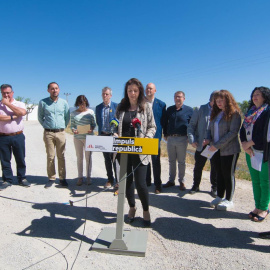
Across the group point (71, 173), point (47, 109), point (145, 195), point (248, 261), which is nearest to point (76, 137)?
point (47, 109)

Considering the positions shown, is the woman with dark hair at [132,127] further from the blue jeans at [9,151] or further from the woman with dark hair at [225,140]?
the blue jeans at [9,151]

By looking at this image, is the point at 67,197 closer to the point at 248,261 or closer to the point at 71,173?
the point at 71,173

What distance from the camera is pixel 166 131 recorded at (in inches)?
218

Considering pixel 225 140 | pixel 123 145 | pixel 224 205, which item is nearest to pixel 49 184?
pixel 123 145

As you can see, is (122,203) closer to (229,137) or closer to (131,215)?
(131,215)

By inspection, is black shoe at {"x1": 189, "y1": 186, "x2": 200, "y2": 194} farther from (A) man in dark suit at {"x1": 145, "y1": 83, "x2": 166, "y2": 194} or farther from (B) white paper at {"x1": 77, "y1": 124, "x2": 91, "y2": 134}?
(B) white paper at {"x1": 77, "y1": 124, "x2": 91, "y2": 134}

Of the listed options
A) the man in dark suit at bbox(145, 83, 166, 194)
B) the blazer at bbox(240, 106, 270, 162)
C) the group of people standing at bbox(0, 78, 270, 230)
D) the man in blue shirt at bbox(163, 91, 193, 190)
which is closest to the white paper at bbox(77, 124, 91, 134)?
the group of people standing at bbox(0, 78, 270, 230)

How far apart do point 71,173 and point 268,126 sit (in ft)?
17.1

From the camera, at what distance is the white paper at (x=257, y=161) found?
12.0ft

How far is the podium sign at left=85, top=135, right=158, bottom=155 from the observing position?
109 inches

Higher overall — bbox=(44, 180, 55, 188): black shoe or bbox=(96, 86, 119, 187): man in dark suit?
bbox=(96, 86, 119, 187): man in dark suit

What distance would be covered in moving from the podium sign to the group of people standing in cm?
37

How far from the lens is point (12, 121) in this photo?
17.0ft

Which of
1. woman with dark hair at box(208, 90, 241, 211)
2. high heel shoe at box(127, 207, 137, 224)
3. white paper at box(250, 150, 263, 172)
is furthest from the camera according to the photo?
woman with dark hair at box(208, 90, 241, 211)
